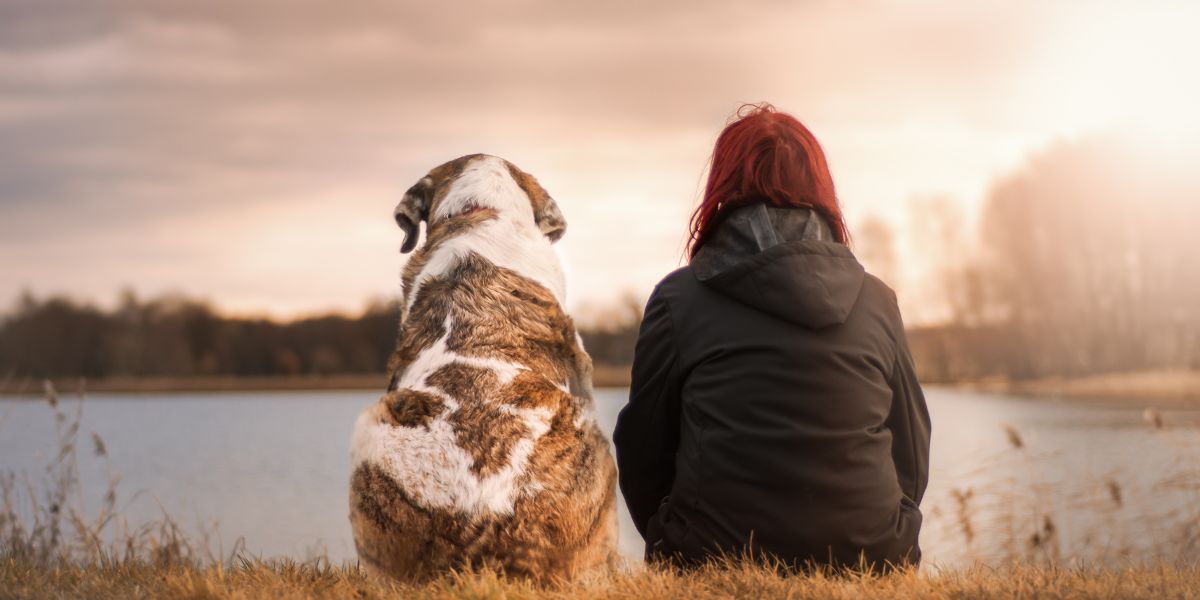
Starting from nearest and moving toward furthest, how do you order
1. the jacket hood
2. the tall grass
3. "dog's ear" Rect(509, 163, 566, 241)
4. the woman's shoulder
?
the jacket hood
the woman's shoulder
"dog's ear" Rect(509, 163, 566, 241)
the tall grass

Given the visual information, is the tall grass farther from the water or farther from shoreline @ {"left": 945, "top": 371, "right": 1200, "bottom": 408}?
shoreline @ {"left": 945, "top": 371, "right": 1200, "bottom": 408}

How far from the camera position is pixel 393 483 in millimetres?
3613

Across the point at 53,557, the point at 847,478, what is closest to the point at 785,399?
the point at 847,478

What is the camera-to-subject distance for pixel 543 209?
5.08 meters

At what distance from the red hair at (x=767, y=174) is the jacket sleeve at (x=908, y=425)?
591 millimetres

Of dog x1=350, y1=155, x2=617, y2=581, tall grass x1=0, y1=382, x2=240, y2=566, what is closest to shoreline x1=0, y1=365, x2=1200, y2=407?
tall grass x1=0, y1=382, x2=240, y2=566

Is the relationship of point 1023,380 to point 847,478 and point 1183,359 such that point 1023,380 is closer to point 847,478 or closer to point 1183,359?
point 1183,359

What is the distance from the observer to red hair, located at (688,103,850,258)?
152 inches

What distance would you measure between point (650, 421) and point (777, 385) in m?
0.66

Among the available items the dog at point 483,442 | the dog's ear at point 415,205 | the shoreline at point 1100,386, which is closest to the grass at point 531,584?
the dog at point 483,442

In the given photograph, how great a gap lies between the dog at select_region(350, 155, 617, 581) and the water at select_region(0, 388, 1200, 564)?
54cm

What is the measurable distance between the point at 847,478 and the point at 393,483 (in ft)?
5.67

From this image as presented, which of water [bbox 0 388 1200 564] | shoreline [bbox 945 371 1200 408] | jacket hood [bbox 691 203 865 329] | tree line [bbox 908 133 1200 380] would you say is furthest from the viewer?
tree line [bbox 908 133 1200 380]

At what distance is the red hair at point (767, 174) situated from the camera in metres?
3.85
